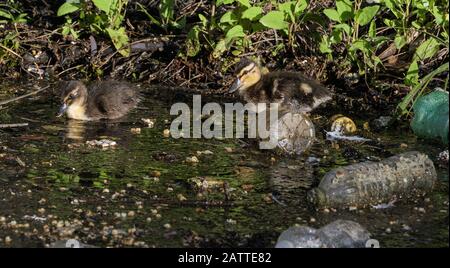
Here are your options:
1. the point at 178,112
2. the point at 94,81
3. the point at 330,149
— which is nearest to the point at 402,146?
the point at 330,149

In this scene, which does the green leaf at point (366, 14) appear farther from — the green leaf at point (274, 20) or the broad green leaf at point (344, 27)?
the green leaf at point (274, 20)

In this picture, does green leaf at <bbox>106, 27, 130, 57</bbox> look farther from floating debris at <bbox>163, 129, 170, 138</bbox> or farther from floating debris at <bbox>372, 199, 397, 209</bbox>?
floating debris at <bbox>372, 199, 397, 209</bbox>

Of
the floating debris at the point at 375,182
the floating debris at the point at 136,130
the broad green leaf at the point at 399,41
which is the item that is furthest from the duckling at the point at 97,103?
the floating debris at the point at 375,182

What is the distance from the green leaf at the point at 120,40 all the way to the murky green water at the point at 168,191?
130 centimetres

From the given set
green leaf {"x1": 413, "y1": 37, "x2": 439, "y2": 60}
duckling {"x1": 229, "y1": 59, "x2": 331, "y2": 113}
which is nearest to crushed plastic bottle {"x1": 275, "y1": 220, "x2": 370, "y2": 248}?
duckling {"x1": 229, "y1": 59, "x2": 331, "y2": 113}

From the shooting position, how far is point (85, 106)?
277 inches

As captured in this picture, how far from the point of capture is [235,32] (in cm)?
741

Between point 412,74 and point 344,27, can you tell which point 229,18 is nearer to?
point 344,27

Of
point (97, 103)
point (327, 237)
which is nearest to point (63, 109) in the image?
point (97, 103)

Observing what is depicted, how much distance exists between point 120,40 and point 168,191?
9.65 feet

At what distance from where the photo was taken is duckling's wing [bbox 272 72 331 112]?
693 centimetres

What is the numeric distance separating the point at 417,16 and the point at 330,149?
1604 mm

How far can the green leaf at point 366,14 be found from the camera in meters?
6.98

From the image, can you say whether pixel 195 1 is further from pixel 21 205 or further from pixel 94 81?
pixel 21 205
